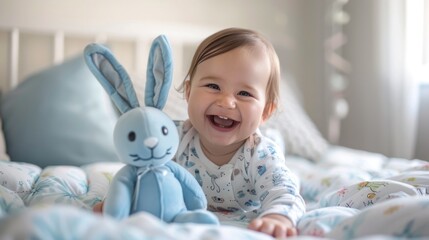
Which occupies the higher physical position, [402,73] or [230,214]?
[402,73]

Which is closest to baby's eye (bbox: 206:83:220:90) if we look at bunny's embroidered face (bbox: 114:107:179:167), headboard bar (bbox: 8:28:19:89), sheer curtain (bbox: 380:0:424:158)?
bunny's embroidered face (bbox: 114:107:179:167)

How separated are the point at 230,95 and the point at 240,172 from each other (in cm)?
17

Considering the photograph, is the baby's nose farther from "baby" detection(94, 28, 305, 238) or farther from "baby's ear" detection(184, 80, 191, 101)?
"baby's ear" detection(184, 80, 191, 101)

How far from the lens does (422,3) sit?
2.14 metres

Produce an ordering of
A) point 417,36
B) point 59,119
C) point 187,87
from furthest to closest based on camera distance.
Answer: point 417,36 → point 59,119 → point 187,87

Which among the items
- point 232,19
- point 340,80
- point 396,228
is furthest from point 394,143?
point 396,228

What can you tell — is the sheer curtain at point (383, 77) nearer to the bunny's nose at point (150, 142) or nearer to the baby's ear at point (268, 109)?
the baby's ear at point (268, 109)

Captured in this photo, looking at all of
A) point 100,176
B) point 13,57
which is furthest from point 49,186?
point 13,57

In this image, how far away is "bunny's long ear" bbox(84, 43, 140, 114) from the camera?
33.3 inches

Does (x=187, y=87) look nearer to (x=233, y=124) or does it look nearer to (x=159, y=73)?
(x=233, y=124)

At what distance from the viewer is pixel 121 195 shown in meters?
0.78

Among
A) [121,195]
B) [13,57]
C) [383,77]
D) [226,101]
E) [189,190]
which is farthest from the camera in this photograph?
[383,77]

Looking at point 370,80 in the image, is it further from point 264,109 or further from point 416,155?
point 264,109

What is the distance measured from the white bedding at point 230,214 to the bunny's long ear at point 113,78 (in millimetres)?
199
